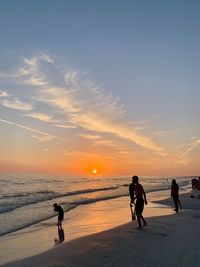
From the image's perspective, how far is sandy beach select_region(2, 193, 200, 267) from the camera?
9.12 metres

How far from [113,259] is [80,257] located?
1.00 m

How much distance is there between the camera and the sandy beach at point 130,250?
9.12 meters

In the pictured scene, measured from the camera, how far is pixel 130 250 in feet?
33.3

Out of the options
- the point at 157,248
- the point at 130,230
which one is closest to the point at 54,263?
the point at 157,248

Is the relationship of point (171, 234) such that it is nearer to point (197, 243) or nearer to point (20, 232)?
point (197, 243)

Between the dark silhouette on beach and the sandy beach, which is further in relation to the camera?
the dark silhouette on beach

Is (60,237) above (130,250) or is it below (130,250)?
below

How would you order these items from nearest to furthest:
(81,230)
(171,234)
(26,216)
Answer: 1. (171,234)
2. (81,230)
3. (26,216)

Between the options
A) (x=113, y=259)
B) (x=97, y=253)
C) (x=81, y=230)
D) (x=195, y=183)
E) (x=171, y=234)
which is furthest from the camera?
(x=195, y=183)

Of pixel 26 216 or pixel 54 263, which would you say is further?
pixel 26 216

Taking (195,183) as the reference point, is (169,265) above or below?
below

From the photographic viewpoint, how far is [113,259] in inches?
366

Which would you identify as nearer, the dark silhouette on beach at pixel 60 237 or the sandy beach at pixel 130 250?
the sandy beach at pixel 130 250

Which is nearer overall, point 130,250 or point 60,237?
point 130,250
